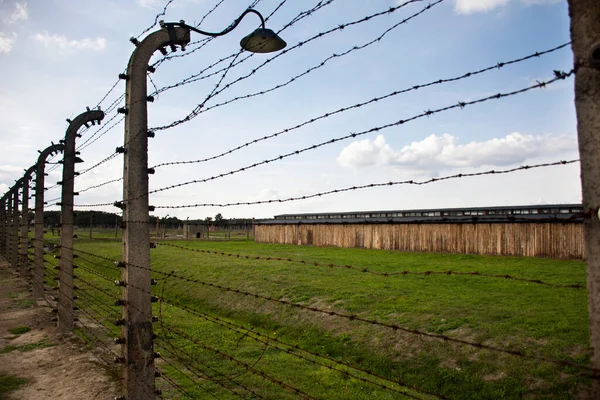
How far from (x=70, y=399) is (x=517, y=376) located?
25.3ft

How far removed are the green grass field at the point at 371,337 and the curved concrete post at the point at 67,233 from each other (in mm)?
707

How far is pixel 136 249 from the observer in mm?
4941

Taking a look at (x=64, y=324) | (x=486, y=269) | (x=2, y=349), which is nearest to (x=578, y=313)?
(x=486, y=269)

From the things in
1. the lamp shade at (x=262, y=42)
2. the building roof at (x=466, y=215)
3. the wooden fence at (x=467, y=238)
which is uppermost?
the lamp shade at (x=262, y=42)

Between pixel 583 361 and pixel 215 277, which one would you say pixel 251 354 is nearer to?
pixel 583 361

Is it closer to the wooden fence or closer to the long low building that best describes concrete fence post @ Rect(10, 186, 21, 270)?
the long low building

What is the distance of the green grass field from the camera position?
7.97 m

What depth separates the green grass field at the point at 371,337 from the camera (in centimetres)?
797

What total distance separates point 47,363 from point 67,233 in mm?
2862

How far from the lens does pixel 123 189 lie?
16.3 ft

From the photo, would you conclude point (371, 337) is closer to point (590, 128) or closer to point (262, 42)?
point (262, 42)

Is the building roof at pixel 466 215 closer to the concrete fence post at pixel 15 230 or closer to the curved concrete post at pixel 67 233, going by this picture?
the curved concrete post at pixel 67 233

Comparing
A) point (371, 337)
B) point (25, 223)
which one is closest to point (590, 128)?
point (371, 337)

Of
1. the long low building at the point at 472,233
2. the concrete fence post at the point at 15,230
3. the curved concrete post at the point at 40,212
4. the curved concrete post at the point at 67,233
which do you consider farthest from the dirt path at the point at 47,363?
the long low building at the point at 472,233
